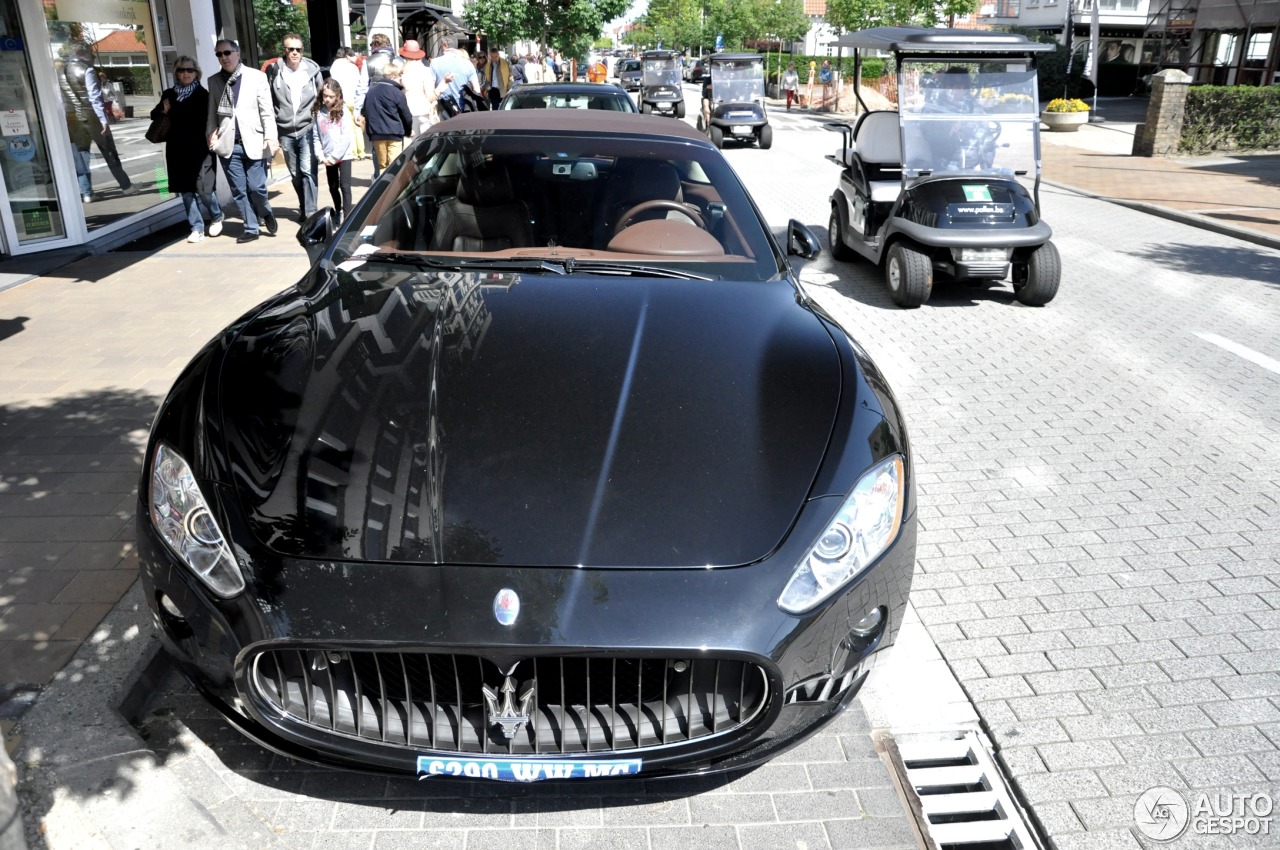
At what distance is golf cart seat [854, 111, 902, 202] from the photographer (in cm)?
866

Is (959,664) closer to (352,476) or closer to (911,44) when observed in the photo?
(352,476)

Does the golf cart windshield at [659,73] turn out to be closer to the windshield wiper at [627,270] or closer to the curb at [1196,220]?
the curb at [1196,220]

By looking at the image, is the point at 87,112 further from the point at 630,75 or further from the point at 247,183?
the point at 630,75

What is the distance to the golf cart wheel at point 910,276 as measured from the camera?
7.62 metres

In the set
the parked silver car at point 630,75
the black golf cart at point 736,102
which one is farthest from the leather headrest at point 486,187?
the parked silver car at point 630,75

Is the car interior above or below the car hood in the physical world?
above

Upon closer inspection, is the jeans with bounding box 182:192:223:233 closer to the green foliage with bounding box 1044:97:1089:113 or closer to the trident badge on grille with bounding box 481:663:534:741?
the trident badge on grille with bounding box 481:663:534:741

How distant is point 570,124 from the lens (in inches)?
172

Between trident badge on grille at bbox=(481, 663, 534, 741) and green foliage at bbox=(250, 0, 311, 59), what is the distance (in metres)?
16.0

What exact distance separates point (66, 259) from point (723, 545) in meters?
8.65

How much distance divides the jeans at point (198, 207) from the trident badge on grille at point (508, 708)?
9118mm

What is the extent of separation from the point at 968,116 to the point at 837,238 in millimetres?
1728

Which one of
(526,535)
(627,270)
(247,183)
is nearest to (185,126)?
(247,183)

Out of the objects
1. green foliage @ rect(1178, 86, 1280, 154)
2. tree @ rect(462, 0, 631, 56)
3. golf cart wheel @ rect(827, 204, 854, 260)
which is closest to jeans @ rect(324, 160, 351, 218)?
golf cart wheel @ rect(827, 204, 854, 260)
